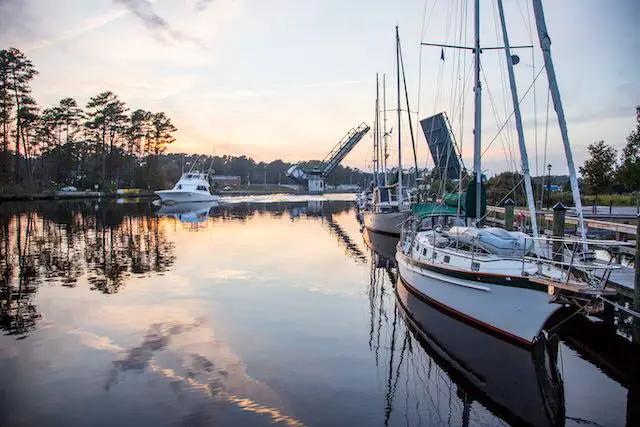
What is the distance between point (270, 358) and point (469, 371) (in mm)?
3751

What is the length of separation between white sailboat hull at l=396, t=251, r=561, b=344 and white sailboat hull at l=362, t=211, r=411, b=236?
613 inches

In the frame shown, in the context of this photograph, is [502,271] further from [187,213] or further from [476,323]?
[187,213]

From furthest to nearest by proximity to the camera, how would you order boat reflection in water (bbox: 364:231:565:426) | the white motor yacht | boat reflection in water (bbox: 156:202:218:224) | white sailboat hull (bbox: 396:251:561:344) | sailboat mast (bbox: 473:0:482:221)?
the white motor yacht, boat reflection in water (bbox: 156:202:218:224), sailboat mast (bbox: 473:0:482:221), white sailboat hull (bbox: 396:251:561:344), boat reflection in water (bbox: 364:231:565:426)

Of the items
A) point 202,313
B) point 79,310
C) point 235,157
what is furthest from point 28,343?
point 235,157

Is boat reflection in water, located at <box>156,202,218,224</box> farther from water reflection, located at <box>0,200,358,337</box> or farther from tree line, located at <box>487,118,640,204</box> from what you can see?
tree line, located at <box>487,118,640,204</box>

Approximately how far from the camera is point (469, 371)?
9.19 m

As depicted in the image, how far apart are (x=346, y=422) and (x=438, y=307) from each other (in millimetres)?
6348

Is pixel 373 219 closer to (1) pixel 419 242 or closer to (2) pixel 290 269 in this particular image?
(2) pixel 290 269

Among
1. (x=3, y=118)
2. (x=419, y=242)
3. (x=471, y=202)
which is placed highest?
(x=3, y=118)

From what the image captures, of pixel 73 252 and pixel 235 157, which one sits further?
pixel 235 157

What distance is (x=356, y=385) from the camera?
839 cm

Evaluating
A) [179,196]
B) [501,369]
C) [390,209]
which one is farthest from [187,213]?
[501,369]

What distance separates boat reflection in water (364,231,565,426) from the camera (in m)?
7.64

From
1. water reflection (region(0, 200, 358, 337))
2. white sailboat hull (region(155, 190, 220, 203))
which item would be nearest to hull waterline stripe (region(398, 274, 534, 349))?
water reflection (region(0, 200, 358, 337))
